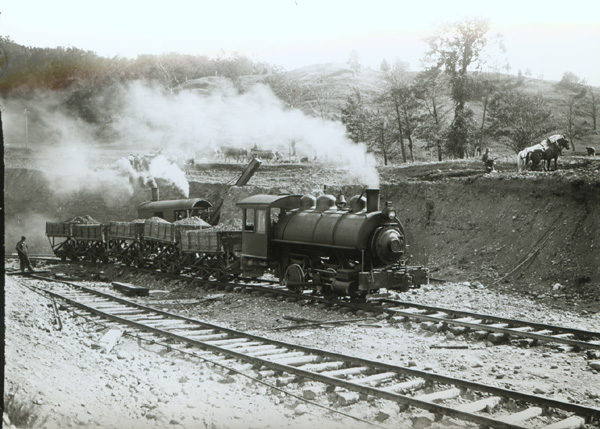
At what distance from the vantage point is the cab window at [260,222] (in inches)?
591

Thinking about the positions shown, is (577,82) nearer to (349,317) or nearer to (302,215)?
(302,215)

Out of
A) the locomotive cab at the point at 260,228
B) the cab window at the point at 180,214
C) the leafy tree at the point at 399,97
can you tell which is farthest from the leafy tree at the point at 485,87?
the locomotive cab at the point at 260,228

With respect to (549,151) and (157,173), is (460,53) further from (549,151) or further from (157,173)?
(157,173)

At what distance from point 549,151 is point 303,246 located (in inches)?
405

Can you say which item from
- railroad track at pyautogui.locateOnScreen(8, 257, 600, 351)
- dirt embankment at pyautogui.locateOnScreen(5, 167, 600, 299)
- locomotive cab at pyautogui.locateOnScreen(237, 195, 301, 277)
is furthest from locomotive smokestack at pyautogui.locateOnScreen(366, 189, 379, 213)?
dirt embankment at pyautogui.locateOnScreen(5, 167, 600, 299)

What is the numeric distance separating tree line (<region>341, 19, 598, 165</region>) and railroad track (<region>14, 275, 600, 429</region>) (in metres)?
13.4

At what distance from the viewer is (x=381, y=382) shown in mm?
7395

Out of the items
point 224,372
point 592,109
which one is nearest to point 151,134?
point 592,109

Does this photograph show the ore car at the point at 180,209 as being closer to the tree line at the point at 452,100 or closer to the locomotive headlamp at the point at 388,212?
the tree line at the point at 452,100

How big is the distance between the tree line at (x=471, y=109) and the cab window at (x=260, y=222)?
9.22 meters

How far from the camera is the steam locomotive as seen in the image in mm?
12641

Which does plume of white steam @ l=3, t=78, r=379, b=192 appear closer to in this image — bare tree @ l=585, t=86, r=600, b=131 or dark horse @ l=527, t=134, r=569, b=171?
dark horse @ l=527, t=134, r=569, b=171

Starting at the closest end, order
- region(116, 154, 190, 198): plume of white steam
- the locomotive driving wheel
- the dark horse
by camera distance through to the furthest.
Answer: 1. the locomotive driving wheel
2. the dark horse
3. region(116, 154, 190, 198): plume of white steam

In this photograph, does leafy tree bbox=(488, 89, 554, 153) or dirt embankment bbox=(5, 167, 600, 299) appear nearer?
dirt embankment bbox=(5, 167, 600, 299)
